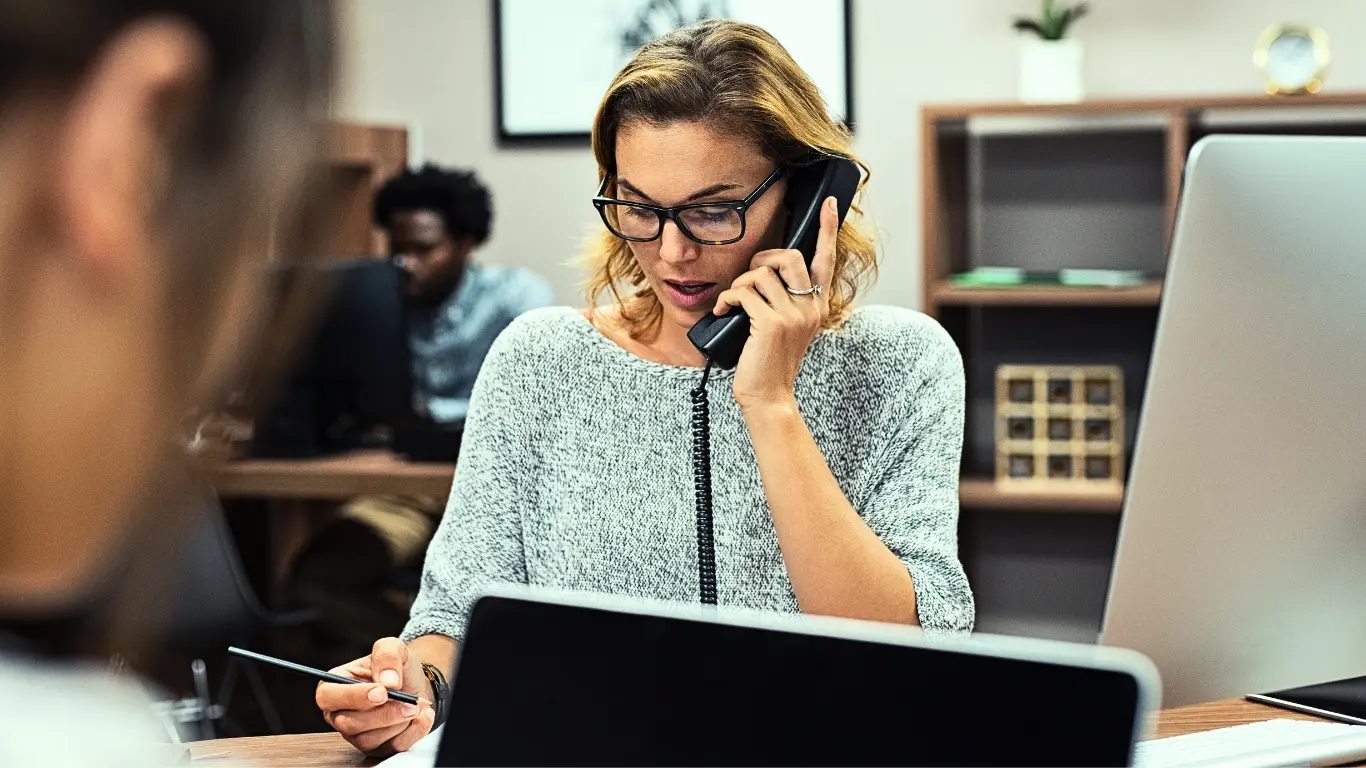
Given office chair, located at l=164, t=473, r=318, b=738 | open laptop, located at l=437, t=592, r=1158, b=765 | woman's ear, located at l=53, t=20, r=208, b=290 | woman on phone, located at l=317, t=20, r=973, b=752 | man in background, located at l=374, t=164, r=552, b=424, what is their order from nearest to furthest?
woman's ear, located at l=53, t=20, r=208, b=290, open laptop, located at l=437, t=592, r=1158, b=765, woman on phone, located at l=317, t=20, r=973, b=752, office chair, located at l=164, t=473, r=318, b=738, man in background, located at l=374, t=164, r=552, b=424

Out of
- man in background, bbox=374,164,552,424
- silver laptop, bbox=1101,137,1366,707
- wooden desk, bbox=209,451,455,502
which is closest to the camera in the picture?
silver laptop, bbox=1101,137,1366,707

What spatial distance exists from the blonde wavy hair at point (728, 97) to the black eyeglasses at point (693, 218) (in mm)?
50

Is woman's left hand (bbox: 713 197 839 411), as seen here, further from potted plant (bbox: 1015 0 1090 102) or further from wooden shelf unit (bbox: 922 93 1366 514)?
potted plant (bbox: 1015 0 1090 102)

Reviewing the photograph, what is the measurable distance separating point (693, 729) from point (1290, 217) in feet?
2.02

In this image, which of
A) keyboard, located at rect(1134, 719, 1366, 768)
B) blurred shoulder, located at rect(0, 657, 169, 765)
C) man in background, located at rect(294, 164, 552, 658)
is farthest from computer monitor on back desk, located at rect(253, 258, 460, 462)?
blurred shoulder, located at rect(0, 657, 169, 765)

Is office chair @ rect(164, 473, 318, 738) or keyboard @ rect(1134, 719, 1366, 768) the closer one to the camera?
keyboard @ rect(1134, 719, 1366, 768)

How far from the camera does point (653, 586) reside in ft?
4.87

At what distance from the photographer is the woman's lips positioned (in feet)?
4.84

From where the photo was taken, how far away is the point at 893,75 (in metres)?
3.97

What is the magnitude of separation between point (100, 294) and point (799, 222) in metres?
1.14

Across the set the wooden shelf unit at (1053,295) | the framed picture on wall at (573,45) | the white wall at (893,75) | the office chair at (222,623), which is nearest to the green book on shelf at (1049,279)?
the wooden shelf unit at (1053,295)

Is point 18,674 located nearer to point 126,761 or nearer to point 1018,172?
point 126,761

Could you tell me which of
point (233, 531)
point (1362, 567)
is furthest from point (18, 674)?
point (233, 531)

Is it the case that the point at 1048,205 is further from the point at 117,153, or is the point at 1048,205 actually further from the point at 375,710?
the point at 117,153
